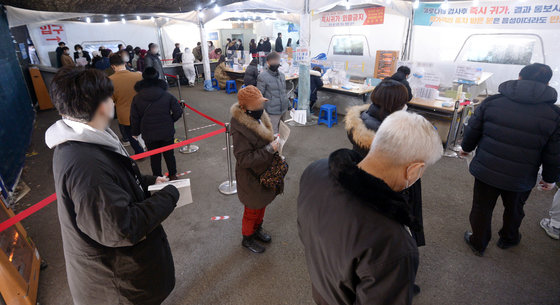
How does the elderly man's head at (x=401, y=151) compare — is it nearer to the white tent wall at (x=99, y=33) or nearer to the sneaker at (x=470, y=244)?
the sneaker at (x=470, y=244)

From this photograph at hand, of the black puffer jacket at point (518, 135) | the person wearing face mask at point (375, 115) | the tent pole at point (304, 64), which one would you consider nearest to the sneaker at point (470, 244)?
the black puffer jacket at point (518, 135)

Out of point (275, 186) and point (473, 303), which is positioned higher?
point (275, 186)

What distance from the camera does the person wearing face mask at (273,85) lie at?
5.17 meters

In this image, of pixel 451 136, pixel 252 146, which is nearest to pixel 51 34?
pixel 252 146

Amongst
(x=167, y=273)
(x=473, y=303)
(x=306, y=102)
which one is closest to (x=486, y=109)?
(x=473, y=303)

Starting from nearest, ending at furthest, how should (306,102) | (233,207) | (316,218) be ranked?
1. (316,218)
2. (233,207)
3. (306,102)

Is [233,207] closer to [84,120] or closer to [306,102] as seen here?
[84,120]

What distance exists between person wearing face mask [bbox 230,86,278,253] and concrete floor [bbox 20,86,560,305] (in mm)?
634

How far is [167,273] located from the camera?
5.73ft

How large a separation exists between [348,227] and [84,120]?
4.30 ft

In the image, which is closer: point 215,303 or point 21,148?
point 215,303

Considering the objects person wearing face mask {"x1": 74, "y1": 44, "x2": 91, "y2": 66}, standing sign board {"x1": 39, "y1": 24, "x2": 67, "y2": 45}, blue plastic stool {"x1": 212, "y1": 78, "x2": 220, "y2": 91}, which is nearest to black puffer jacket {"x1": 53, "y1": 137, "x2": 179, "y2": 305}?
blue plastic stool {"x1": 212, "y1": 78, "x2": 220, "y2": 91}

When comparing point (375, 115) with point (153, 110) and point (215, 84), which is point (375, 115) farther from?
point (215, 84)

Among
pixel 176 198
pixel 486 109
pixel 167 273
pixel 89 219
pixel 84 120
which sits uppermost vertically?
pixel 84 120
